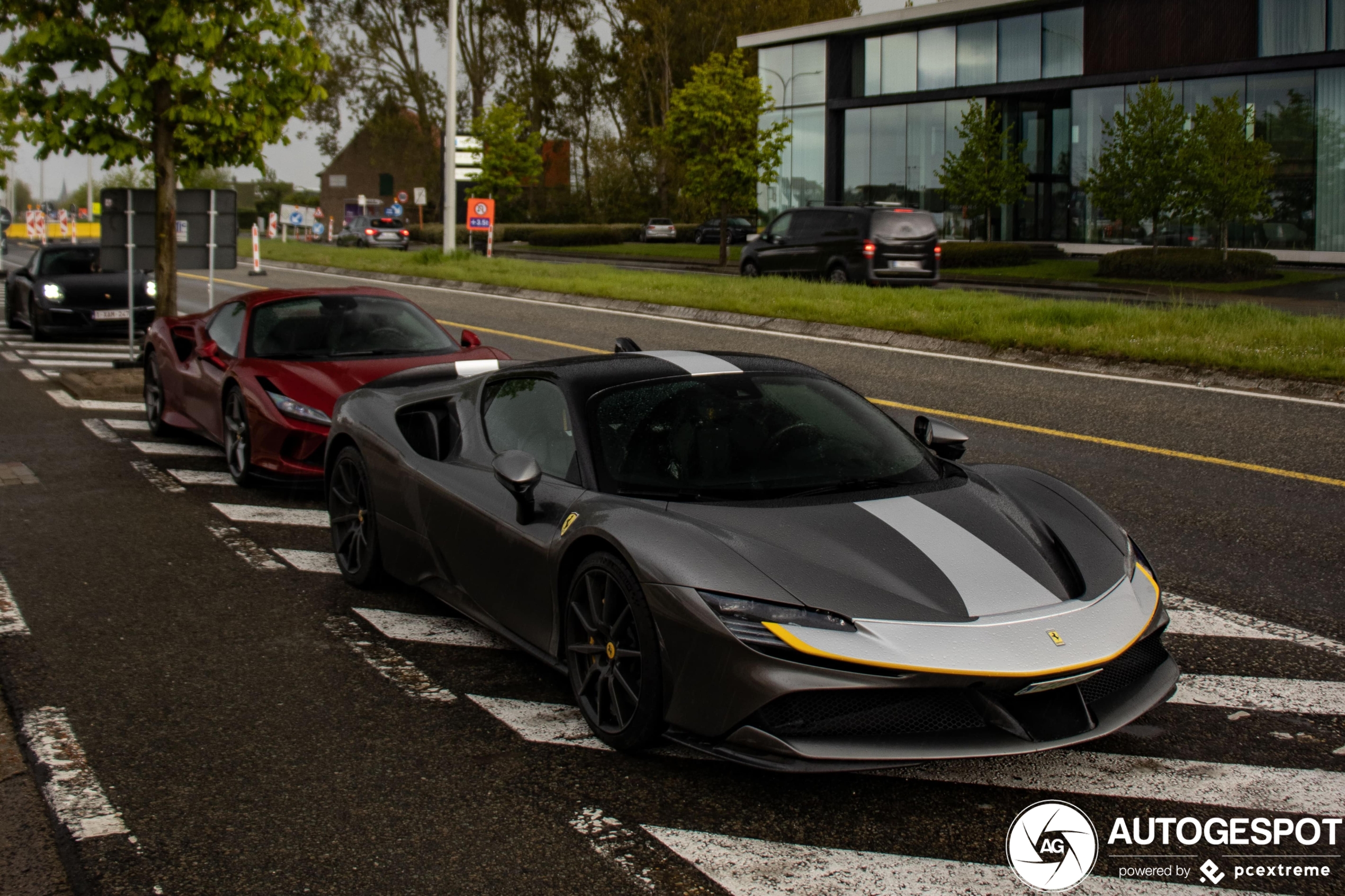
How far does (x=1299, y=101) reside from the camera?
39094 millimetres

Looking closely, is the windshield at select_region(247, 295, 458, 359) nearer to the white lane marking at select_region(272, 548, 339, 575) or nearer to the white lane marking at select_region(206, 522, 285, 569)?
the white lane marking at select_region(206, 522, 285, 569)

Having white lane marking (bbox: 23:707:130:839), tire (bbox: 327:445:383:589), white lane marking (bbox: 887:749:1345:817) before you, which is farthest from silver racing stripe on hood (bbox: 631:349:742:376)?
white lane marking (bbox: 23:707:130:839)

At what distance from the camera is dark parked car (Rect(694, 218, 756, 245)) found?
6022 centimetres

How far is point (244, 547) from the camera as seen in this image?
24.0ft

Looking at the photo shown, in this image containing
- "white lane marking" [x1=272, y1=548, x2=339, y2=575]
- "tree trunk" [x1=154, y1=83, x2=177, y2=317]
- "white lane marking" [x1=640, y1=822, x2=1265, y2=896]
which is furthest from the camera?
"tree trunk" [x1=154, y1=83, x2=177, y2=317]

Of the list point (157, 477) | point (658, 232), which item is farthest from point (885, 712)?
point (658, 232)

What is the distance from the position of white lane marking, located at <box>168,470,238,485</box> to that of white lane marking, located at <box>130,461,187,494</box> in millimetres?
64

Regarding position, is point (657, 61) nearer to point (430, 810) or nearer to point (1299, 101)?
point (1299, 101)

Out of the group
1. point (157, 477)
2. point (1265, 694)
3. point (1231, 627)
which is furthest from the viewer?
→ point (157, 477)

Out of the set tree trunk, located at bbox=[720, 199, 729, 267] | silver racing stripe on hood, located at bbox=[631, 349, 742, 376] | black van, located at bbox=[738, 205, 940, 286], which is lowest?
silver racing stripe on hood, located at bbox=[631, 349, 742, 376]

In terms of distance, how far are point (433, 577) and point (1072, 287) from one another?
27.3m

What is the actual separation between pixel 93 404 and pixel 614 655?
10.4 metres

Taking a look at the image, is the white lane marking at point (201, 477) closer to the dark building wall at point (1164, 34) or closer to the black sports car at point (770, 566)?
the black sports car at point (770, 566)

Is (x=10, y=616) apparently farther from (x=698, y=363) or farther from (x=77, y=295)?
(x=77, y=295)
